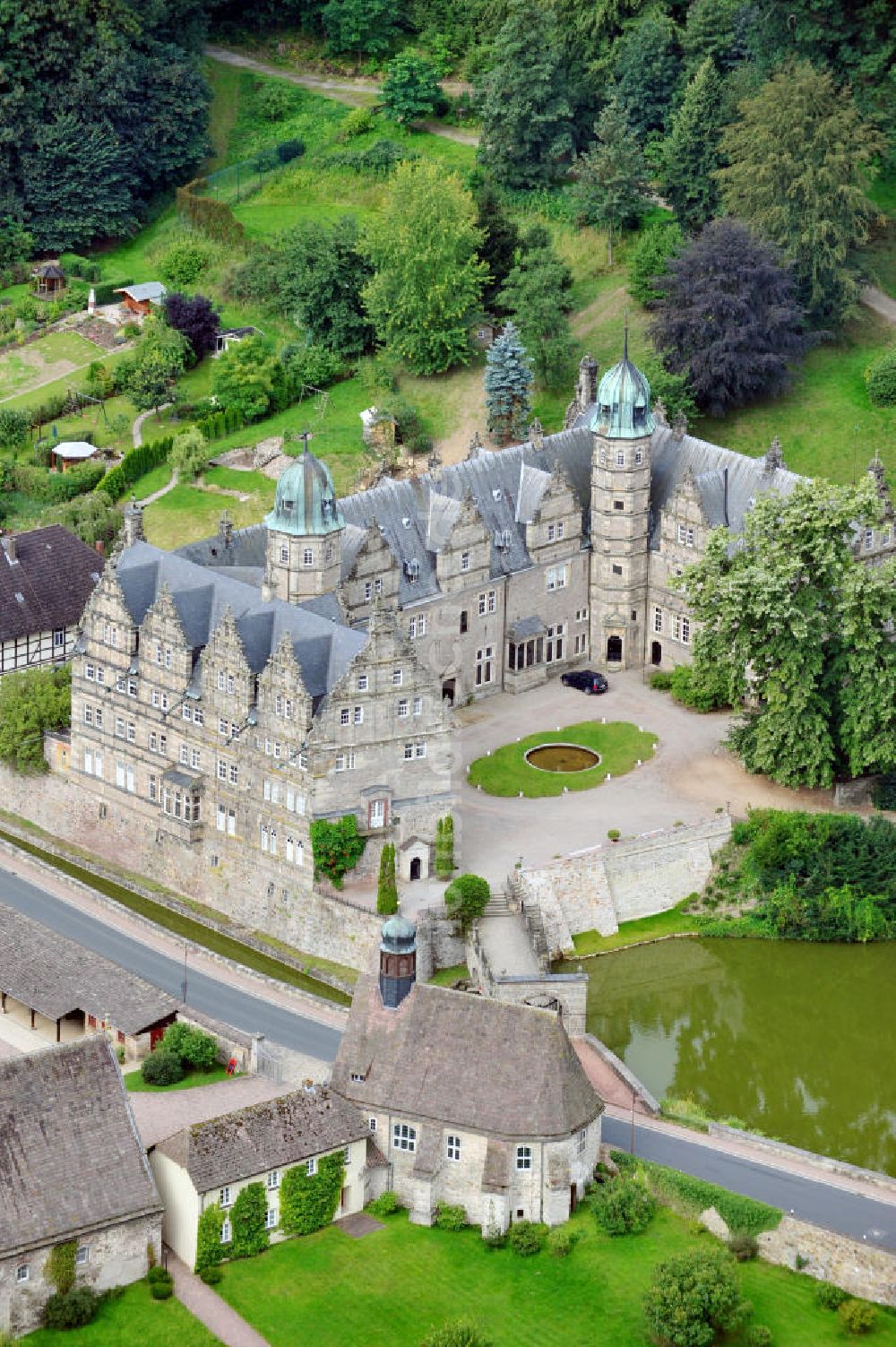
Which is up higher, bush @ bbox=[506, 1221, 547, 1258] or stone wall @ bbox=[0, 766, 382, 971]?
bush @ bbox=[506, 1221, 547, 1258]

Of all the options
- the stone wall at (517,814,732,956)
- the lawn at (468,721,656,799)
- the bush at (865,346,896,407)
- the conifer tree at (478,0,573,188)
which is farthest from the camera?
the conifer tree at (478,0,573,188)

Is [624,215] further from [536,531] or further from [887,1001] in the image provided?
[887,1001]

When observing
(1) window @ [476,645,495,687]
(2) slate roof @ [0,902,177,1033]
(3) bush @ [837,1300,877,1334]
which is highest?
(1) window @ [476,645,495,687]

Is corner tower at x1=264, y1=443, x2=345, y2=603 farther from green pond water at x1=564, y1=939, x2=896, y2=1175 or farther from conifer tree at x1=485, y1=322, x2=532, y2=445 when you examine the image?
conifer tree at x1=485, y1=322, x2=532, y2=445

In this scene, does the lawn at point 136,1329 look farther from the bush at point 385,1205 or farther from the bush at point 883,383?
the bush at point 883,383

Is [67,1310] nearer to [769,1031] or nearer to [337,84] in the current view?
[769,1031]

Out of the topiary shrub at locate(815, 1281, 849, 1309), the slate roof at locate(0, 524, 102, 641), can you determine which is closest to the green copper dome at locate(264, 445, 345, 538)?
the slate roof at locate(0, 524, 102, 641)

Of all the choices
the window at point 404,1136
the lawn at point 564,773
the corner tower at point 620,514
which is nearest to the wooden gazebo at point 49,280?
the corner tower at point 620,514

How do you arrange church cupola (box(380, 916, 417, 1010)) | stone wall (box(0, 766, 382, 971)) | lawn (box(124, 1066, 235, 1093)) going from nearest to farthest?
church cupola (box(380, 916, 417, 1010)) < lawn (box(124, 1066, 235, 1093)) < stone wall (box(0, 766, 382, 971))
